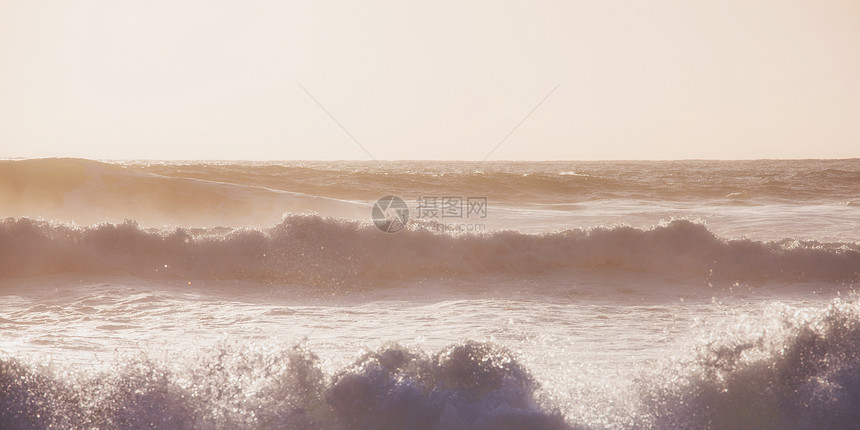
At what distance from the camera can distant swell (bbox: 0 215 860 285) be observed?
657 centimetres

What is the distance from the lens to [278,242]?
22.6ft

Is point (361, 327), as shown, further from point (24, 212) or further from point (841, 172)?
point (841, 172)

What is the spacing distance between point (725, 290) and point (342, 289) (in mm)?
3413

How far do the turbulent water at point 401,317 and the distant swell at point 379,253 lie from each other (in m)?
0.02

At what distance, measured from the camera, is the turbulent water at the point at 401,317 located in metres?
3.00

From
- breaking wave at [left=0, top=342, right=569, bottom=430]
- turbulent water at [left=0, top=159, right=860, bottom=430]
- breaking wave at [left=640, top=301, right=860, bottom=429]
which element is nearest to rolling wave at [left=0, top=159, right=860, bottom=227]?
turbulent water at [left=0, top=159, right=860, bottom=430]

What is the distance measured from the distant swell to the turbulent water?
20 mm

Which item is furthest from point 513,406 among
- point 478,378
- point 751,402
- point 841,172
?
point 841,172

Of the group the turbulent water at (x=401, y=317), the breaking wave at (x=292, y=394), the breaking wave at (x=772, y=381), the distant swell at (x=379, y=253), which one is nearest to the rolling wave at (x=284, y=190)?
the turbulent water at (x=401, y=317)

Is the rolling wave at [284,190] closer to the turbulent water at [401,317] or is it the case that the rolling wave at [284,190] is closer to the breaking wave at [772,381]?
the turbulent water at [401,317]

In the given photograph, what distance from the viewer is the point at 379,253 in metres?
6.93

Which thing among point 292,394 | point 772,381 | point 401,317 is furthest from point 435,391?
point 401,317

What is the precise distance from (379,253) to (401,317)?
6.38 ft

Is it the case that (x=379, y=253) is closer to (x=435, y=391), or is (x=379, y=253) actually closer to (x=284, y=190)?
(x=435, y=391)
